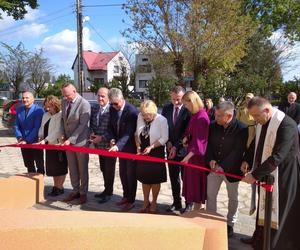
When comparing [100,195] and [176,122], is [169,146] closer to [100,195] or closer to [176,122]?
[176,122]

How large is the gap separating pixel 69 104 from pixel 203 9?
44.7 feet

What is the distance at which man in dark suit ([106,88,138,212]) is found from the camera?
6.06 meters

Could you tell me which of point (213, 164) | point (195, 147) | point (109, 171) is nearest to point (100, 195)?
point (109, 171)

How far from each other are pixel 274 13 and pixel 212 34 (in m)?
14.8

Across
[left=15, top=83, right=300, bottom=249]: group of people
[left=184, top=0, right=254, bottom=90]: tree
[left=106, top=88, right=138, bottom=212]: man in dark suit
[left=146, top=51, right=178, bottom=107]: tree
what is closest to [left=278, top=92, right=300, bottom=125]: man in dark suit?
[left=15, top=83, right=300, bottom=249]: group of people

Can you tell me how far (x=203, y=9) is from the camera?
18656 mm

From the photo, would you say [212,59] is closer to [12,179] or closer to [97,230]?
[12,179]

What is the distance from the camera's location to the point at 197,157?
17.5 feet

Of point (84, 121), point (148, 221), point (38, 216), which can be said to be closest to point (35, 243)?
point (38, 216)

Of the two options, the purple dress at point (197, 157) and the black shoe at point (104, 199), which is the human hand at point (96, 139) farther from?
the purple dress at point (197, 157)

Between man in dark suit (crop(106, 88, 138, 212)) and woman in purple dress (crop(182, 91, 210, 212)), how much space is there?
1.01 meters

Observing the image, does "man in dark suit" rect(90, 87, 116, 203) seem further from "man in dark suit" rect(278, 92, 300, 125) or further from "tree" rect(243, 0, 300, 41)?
"tree" rect(243, 0, 300, 41)

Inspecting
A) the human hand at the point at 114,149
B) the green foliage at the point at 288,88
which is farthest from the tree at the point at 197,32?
the human hand at the point at 114,149

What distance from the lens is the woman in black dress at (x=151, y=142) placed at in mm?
5680
